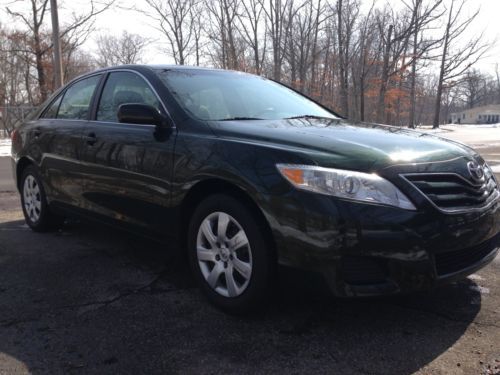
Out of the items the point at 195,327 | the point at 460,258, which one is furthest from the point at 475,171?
the point at 195,327

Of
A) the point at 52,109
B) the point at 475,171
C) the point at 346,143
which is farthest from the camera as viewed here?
A: the point at 52,109

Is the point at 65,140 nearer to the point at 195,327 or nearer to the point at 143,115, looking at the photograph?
the point at 143,115

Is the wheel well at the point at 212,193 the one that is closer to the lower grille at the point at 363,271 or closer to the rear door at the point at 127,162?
the rear door at the point at 127,162

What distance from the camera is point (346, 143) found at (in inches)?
111

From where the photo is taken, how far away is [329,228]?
8.21ft

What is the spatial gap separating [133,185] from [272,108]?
1.22 m

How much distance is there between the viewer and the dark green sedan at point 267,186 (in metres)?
2.53

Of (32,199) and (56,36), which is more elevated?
(56,36)

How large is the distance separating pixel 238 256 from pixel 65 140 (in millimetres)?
2288

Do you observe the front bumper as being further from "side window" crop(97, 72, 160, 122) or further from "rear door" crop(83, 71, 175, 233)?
"side window" crop(97, 72, 160, 122)

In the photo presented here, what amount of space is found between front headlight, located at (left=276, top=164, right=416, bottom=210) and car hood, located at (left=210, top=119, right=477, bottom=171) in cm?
5

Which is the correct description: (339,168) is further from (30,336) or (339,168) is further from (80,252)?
(80,252)

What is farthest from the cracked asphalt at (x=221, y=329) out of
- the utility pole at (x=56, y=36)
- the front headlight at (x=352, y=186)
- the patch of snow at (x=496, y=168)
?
the utility pole at (x=56, y=36)

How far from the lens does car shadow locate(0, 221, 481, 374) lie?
2.50 m
